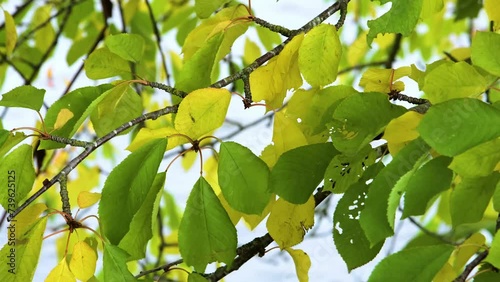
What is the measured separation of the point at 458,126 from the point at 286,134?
4.9 inches

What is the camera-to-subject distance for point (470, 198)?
386mm

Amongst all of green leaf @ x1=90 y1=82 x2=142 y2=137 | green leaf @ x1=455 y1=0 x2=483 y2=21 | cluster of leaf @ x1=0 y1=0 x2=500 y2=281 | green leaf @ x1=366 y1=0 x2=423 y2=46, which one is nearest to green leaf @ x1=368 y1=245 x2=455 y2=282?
cluster of leaf @ x1=0 y1=0 x2=500 y2=281

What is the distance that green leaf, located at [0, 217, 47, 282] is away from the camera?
407mm

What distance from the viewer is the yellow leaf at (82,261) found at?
42cm

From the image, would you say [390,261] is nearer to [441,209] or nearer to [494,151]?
[494,151]

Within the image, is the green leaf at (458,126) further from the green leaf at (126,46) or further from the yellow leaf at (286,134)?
the green leaf at (126,46)

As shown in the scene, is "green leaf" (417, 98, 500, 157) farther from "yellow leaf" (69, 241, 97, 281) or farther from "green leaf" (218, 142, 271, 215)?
"yellow leaf" (69, 241, 97, 281)

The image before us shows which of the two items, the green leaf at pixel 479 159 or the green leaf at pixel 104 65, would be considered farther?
the green leaf at pixel 104 65

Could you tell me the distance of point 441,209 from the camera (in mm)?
984

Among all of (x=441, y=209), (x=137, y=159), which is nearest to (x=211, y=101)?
(x=137, y=159)

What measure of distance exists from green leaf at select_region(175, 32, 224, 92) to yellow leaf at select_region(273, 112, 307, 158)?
5cm

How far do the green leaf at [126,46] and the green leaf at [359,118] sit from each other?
0.16 meters

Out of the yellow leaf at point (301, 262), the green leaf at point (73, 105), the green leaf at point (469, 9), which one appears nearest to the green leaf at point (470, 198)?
the yellow leaf at point (301, 262)

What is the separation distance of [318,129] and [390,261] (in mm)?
105
